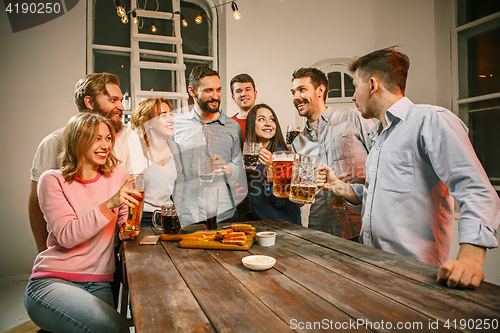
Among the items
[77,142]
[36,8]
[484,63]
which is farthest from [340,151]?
[36,8]

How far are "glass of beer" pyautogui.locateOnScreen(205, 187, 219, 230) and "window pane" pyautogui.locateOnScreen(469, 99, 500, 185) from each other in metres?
2.75

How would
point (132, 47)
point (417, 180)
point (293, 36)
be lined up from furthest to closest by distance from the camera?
point (293, 36), point (132, 47), point (417, 180)

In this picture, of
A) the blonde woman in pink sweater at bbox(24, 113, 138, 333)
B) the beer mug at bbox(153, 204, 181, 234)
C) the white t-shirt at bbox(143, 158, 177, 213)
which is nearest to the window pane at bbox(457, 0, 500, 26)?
the white t-shirt at bbox(143, 158, 177, 213)

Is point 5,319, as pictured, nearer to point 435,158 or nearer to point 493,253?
point 435,158

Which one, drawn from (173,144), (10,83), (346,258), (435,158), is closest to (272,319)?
(346,258)

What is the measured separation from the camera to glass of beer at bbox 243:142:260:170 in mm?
2430

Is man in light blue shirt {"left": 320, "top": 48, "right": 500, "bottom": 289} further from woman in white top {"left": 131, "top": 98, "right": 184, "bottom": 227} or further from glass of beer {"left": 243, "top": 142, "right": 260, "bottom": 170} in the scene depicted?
woman in white top {"left": 131, "top": 98, "right": 184, "bottom": 227}

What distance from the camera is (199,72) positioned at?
354cm

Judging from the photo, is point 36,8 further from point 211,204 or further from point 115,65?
point 211,204

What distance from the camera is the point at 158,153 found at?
3.00 meters

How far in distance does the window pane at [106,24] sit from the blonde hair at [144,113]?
0.86 m

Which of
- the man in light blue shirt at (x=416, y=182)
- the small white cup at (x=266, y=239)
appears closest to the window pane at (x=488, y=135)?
the man in light blue shirt at (x=416, y=182)

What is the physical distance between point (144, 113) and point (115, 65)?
79cm

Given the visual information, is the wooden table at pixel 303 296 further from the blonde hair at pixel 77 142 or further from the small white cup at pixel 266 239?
the blonde hair at pixel 77 142
